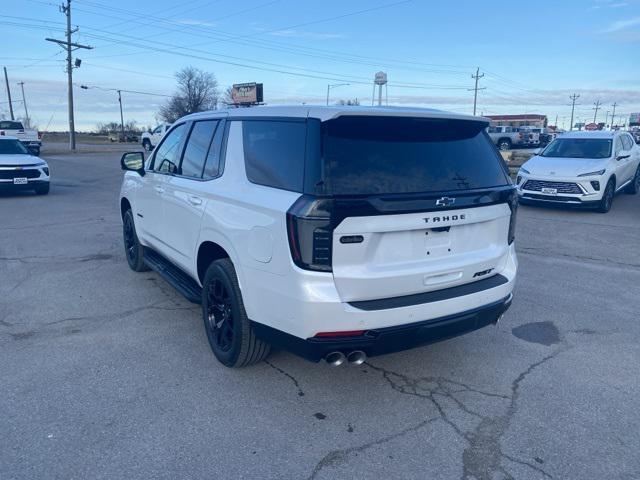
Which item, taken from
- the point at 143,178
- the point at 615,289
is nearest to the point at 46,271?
the point at 143,178

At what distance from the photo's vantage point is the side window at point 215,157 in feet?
12.9

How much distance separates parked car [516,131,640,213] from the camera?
10750mm

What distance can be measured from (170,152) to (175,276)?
1242 millimetres

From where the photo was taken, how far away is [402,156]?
10.4 ft

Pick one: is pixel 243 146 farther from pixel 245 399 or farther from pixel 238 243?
pixel 245 399

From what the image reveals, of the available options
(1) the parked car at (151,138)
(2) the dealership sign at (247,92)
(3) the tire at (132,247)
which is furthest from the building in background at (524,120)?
(3) the tire at (132,247)

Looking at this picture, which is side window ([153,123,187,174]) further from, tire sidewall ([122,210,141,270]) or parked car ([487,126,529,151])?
parked car ([487,126,529,151])

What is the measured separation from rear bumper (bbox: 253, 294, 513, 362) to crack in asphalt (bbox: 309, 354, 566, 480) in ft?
1.61

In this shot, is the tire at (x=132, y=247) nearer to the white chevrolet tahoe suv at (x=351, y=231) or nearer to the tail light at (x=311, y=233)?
the white chevrolet tahoe suv at (x=351, y=231)

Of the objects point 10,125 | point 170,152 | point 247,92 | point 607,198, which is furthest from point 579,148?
point 247,92

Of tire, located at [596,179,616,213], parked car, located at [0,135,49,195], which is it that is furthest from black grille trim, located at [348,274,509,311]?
parked car, located at [0,135,49,195]

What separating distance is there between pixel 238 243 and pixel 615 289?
477 centimetres

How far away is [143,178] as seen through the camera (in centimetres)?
554

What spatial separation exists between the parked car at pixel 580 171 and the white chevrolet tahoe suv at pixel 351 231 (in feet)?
26.5
